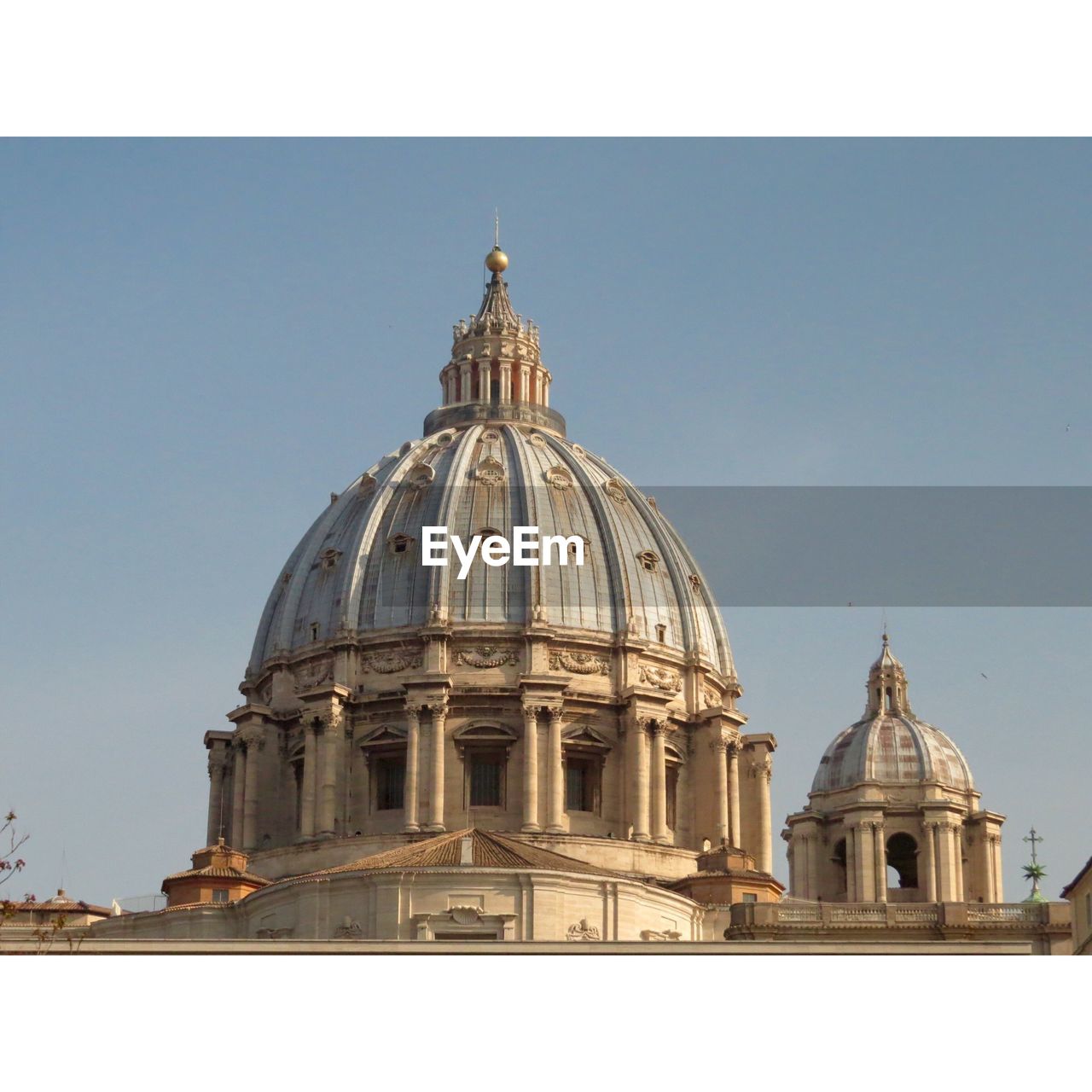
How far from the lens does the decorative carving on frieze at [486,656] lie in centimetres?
9831

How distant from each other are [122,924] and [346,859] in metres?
11.5

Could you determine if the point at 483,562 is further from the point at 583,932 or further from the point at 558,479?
the point at 583,932

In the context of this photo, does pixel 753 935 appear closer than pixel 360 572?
Yes

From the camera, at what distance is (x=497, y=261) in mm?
116188

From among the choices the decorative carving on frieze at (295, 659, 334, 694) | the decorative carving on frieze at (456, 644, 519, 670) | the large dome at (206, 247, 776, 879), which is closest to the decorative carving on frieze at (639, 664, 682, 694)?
the large dome at (206, 247, 776, 879)

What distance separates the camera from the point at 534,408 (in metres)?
112

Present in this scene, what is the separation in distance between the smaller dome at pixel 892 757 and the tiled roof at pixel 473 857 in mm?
21011

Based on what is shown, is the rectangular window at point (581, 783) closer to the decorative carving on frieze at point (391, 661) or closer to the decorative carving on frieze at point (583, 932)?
Answer: the decorative carving on frieze at point (391, 661)

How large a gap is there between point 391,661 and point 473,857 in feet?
81.7

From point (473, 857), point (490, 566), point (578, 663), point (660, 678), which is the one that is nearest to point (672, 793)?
point (660, 678)

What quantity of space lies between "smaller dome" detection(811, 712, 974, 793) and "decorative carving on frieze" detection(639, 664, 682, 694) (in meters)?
6.66

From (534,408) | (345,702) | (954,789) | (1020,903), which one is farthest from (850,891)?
(534,408)

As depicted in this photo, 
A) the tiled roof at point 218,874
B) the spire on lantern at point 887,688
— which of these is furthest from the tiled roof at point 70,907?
the spire on lantern at point 887,688

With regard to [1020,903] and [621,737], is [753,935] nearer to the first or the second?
[1020,903]
